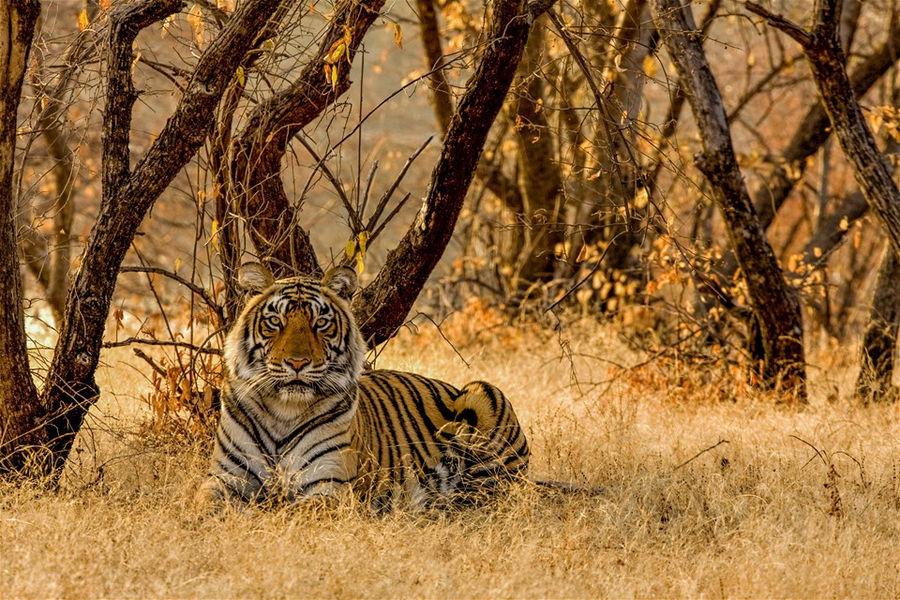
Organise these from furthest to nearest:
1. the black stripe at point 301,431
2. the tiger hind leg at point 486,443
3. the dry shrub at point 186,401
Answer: the dry shrub at point 186,401, the tiger hind leg at point 486,443, the black stripe at point 301,431

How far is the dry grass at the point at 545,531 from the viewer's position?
4316 millimetres

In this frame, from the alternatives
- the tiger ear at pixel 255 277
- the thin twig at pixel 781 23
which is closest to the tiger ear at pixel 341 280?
the tiger ear at pixel 255 277

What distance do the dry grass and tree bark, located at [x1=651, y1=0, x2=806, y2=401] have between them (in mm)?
1341

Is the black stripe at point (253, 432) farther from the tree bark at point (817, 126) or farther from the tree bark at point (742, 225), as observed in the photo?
the tree bark at point (817, 126)

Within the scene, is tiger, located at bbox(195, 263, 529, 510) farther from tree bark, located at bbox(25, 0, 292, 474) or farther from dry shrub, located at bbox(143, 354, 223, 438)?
dry shrub, located at bbox(143, 354, 223, 438)

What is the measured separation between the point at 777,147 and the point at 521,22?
14.8m

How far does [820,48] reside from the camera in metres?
7.39

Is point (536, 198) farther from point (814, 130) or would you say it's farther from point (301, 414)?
point (301, 414)

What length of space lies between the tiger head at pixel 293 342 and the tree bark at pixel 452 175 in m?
0.84

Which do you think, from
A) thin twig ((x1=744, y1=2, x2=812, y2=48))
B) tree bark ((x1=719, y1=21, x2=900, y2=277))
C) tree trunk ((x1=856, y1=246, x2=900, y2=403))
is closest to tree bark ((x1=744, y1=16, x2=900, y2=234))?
tree bark ((x1=719, y1=21, x2=900, y2=277))

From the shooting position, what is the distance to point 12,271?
213 inches

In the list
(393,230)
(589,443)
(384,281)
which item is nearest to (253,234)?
(384,281)

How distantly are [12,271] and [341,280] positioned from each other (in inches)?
56.6

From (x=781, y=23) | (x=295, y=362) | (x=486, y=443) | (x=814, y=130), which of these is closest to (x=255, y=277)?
(x=295, y=362)
